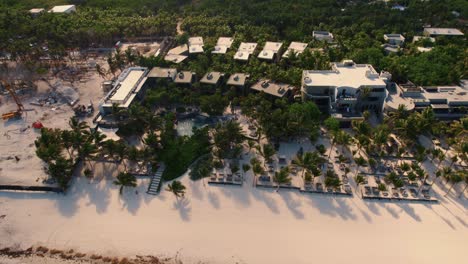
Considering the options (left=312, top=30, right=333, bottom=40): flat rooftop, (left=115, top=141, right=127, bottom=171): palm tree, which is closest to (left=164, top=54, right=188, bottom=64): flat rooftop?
(left=115, top=141, right=127, bottom=171): palm tree

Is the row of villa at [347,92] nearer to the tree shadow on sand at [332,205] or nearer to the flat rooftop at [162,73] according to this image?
the flat rooftop at [162,73]

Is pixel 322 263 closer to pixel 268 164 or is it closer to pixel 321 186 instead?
pixel 321 186

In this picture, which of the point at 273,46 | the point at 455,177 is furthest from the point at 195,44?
the point at 455,177

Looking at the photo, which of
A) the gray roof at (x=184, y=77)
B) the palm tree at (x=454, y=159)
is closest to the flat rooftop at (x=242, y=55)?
the gray roof at (x=184, y=77)

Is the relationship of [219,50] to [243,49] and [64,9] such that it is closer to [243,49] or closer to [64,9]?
[243,49]

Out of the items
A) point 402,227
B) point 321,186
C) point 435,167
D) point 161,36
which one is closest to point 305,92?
point 321,186

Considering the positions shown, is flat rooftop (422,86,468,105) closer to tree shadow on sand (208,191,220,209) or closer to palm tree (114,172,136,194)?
tree shadow on sand (208,191,220,209)
